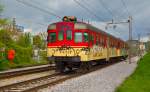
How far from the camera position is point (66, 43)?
22016mm

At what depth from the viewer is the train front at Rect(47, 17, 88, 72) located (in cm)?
2169

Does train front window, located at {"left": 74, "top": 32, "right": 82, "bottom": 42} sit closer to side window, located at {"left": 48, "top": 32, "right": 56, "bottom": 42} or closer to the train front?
the train front

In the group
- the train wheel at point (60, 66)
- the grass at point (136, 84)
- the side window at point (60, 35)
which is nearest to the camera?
the grass at point (136, 84)

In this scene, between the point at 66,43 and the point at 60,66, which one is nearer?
the point at 66,43

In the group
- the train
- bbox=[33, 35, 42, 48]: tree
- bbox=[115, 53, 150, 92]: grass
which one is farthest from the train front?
bbox=[33, 35, 42, 48]: tree

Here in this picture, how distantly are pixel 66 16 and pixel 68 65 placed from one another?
3.24 metres

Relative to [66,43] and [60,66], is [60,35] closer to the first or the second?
[66,43]

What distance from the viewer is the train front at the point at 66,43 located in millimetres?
21688

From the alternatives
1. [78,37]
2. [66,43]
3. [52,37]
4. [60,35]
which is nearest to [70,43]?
[66,43]

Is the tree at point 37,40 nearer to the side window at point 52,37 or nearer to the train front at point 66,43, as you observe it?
the side window at point 52,37

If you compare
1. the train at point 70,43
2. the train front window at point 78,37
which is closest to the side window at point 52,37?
the train at point 70,43

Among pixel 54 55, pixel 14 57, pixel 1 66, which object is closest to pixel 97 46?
pixel 54 55

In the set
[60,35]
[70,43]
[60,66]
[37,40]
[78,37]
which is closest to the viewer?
[70,43]

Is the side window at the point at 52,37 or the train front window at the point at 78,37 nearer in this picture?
the train front window at the point at 78,37
